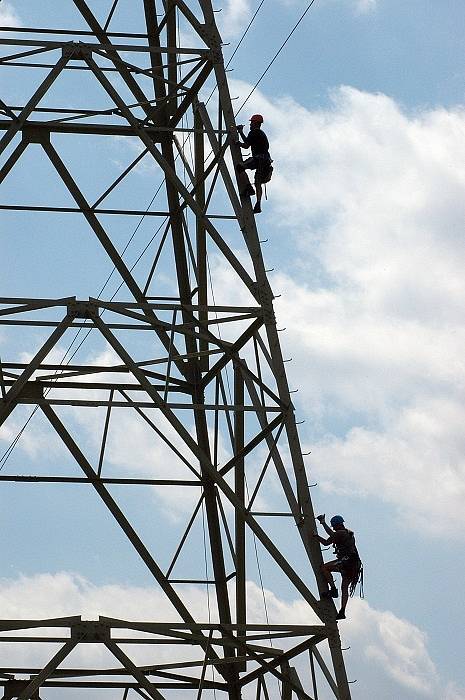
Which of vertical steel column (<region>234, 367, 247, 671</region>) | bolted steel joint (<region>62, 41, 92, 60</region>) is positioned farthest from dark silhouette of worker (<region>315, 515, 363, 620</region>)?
bolted steel joint (<region>62, 41, 92, 60</region>)

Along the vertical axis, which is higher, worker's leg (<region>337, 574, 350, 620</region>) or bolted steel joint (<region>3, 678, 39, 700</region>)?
bolted steel joint (<region>3, 678, 39, 700</region>)

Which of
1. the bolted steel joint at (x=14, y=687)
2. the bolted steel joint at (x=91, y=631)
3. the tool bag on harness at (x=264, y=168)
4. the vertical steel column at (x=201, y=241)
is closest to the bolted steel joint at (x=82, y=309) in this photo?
the tool bag on harness at (x=264, y=168)

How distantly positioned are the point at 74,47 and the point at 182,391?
6.48 metres

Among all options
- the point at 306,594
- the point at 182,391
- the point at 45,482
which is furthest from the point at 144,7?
the point at 306,594

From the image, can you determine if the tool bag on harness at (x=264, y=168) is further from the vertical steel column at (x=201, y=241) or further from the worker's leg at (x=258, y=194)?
the vertical steel column at (x=201, y=241)

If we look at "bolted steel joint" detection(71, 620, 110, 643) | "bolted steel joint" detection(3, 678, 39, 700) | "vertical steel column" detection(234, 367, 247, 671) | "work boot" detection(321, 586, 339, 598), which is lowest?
"bolted steel joint" detection(71, 620, 110, 643)

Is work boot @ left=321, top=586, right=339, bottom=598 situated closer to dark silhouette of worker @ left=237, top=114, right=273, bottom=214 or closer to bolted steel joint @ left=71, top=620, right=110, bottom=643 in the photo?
bolted steel joint @ left=71, top=620, right=110, bottom=643

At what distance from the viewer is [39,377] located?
80.5ft

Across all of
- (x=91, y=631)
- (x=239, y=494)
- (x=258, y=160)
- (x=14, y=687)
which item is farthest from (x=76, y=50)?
(x=14, y=687)

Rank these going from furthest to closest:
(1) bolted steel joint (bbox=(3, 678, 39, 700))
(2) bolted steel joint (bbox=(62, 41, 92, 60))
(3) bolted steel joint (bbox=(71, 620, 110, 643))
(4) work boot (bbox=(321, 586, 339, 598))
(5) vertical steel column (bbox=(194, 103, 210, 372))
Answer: (5) vertical steel column (bbox=(194, 103, 210, 372))
(1) bolted steel joint (bbox=(3, 678, 39, 700))
(2) bolted steel joint (bbox=(62, 41, 92, 60))
(4) work boot (bbox=(321, 586, 339, 598))
(3) bolted steel joint (bbox=(71, 620, 110, 643))

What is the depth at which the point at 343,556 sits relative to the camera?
2177 cm

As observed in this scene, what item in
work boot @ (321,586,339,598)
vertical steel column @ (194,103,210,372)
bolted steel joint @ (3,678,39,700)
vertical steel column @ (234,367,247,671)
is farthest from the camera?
vertical steel column @ (194,103,210,372)

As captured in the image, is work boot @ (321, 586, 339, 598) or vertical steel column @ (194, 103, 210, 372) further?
vertical steel column @ (194, 103, 210, 372)

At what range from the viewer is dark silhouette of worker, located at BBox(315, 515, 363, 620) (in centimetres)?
2166
